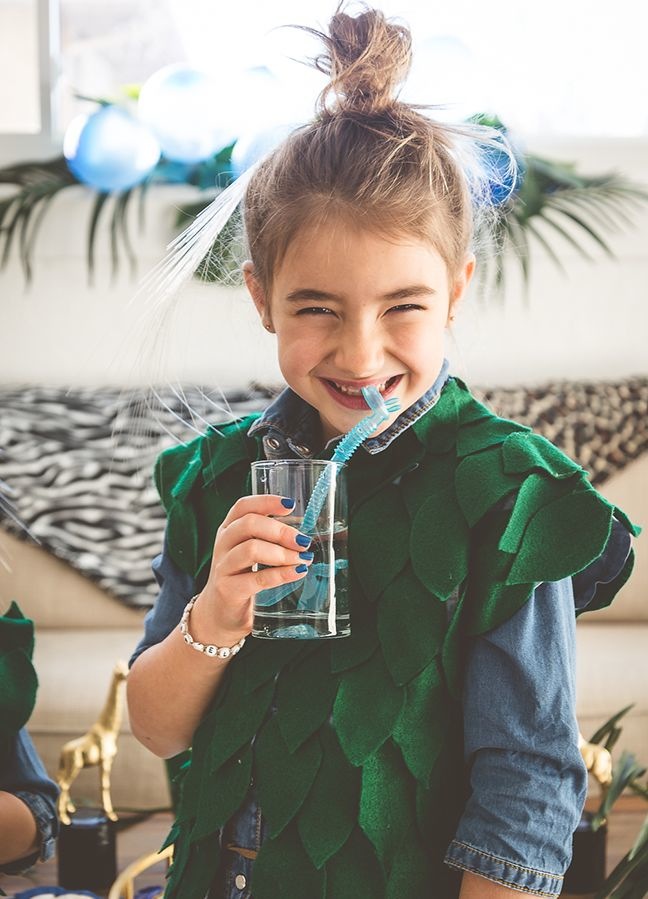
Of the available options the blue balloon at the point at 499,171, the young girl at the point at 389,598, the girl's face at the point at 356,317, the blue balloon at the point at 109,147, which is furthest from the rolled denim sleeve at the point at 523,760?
the blue balloon at the point at 109,147

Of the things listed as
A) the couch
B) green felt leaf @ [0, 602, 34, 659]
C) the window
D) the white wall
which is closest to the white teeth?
green felt leaf @ [0, 602, 34, 659]

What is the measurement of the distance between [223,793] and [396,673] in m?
0.18

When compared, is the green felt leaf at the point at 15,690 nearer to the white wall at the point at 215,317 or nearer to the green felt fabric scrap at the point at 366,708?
the green felt fabric scrap at the point at 366,708

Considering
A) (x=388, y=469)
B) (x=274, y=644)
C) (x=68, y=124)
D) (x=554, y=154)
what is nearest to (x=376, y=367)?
(x=388, y=469)

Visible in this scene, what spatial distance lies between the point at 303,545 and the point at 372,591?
0.11 metres

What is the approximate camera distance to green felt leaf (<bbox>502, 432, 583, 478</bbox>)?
87 cm

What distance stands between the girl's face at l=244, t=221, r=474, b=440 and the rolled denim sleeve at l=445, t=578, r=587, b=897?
21cm

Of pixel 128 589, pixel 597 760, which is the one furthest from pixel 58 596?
pixel 597 760

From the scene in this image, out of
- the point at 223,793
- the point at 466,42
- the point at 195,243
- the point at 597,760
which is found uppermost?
the point at 466,42

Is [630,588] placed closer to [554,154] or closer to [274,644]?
[554,154]

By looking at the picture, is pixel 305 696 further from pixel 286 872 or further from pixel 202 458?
pixel 202 458

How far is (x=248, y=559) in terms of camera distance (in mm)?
821

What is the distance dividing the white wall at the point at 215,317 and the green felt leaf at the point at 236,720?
213 centimetres

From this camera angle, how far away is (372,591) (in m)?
0.90
